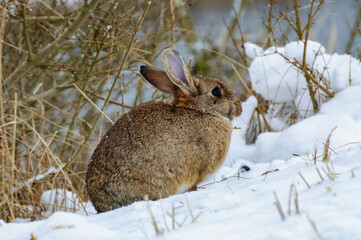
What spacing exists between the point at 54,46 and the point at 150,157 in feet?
5.99

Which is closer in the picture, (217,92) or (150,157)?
(150,157)

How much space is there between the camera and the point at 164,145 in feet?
12.5

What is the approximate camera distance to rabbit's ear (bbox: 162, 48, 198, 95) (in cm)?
407

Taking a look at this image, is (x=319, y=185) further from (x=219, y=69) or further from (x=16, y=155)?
(x=219, y=69)

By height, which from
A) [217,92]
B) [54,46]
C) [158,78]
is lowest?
[217,92]

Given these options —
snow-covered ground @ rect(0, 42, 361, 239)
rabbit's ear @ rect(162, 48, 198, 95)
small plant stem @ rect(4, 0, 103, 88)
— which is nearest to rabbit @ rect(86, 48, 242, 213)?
rabbit's ear @ rect(162, 48, 198, 95)

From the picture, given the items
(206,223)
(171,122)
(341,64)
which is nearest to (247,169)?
(171,122)

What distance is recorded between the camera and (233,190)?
11.0 feet

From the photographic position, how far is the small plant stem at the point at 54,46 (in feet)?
15.4

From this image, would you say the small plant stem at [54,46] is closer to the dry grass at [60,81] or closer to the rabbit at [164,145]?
the dry grass at [60,81]

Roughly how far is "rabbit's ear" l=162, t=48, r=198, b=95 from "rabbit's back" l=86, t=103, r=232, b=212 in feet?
0.79

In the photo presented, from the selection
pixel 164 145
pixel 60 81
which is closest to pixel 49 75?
pixel 60 81

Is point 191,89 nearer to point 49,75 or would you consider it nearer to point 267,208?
point 267,208

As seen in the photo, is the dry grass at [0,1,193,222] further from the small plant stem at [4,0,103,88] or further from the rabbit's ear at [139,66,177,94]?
the rabbit's ear at [139,66,177,94]
